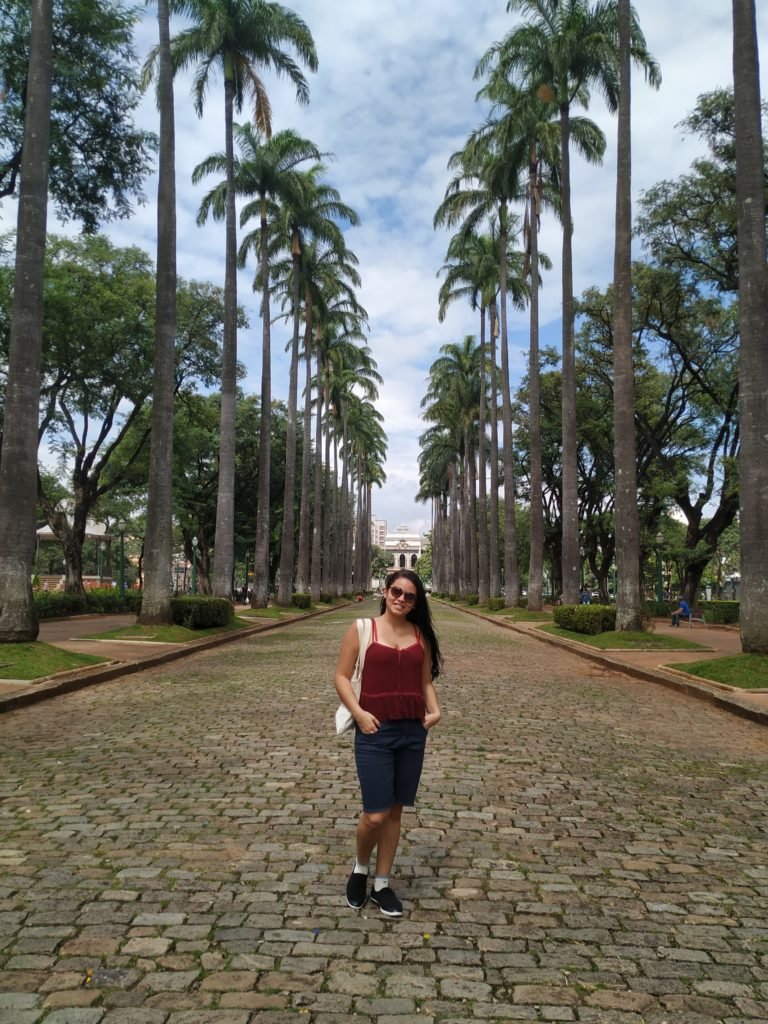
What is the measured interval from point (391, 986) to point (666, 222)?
1006 inches

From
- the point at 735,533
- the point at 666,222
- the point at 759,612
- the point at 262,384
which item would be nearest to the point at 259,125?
the point at 262,384

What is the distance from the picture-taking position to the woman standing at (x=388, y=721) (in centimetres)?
355

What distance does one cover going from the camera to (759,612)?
38.4ft

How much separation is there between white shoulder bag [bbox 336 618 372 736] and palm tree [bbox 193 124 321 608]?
24.7m

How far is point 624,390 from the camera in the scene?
57.0 ft

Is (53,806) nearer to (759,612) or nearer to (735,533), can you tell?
(759,612)

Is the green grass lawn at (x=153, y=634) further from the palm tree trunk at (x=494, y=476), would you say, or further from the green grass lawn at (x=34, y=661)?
the palm tree trunk at (x=494, y=476)

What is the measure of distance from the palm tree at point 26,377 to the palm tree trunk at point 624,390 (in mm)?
11418

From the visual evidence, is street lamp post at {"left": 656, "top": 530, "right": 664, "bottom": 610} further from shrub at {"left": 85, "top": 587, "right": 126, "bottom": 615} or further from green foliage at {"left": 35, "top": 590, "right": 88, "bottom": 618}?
green foliage at {"left": 35, "top": 590, "right": 88, "bottom": 618}

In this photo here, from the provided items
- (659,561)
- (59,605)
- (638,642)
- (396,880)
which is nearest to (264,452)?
→ (59,605)

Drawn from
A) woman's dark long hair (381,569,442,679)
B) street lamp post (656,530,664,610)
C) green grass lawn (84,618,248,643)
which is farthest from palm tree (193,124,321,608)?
woman's dark long hair (381,569,442,679)

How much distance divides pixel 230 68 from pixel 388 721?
25.0 m

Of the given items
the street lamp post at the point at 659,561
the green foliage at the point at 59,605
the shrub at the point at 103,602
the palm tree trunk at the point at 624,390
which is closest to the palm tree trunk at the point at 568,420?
the palm tree trunk at the point at 624,390

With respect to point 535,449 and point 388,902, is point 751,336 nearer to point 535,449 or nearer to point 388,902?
point 388,902
